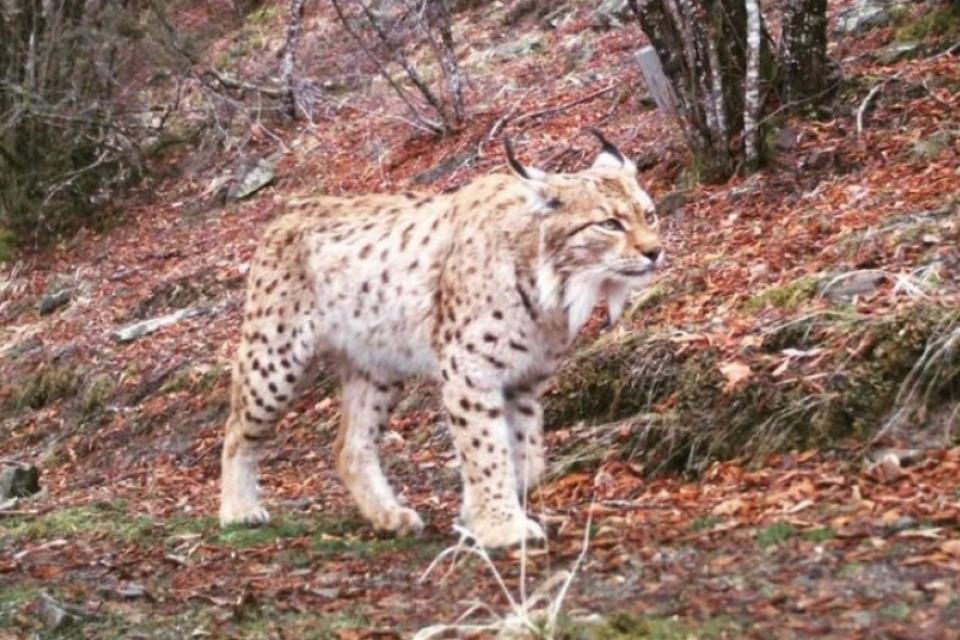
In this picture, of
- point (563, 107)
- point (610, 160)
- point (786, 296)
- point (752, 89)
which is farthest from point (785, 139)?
point (563, 107)

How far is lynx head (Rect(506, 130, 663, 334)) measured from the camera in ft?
19.9

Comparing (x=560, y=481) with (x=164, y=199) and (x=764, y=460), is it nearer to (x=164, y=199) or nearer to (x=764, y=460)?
(x=764, y=460)

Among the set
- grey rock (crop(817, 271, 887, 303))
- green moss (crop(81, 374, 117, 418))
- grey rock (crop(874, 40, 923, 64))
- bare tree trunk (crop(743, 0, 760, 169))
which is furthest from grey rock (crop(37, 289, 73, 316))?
grey rock (crop(817, 271, 887, 303))

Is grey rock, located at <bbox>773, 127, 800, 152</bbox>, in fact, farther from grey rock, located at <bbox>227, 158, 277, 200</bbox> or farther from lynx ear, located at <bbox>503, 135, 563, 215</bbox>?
grey rock, located at <bbox>227, 158, 277, 200</bbox>

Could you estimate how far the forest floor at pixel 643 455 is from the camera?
15.9 feet

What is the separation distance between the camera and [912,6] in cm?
1217

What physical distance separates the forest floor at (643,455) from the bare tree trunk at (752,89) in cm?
19

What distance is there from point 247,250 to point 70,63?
576 centimetres

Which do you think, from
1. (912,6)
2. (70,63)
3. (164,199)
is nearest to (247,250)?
(164,199)

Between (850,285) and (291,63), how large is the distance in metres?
13.2

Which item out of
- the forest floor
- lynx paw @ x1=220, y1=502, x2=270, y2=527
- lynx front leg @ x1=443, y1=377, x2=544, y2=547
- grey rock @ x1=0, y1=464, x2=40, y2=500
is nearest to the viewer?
the forest floor

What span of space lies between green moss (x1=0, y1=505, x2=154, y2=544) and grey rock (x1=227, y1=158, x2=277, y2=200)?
28.4 feet

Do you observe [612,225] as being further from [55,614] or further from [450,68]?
[450,68]

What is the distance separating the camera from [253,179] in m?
17.3
